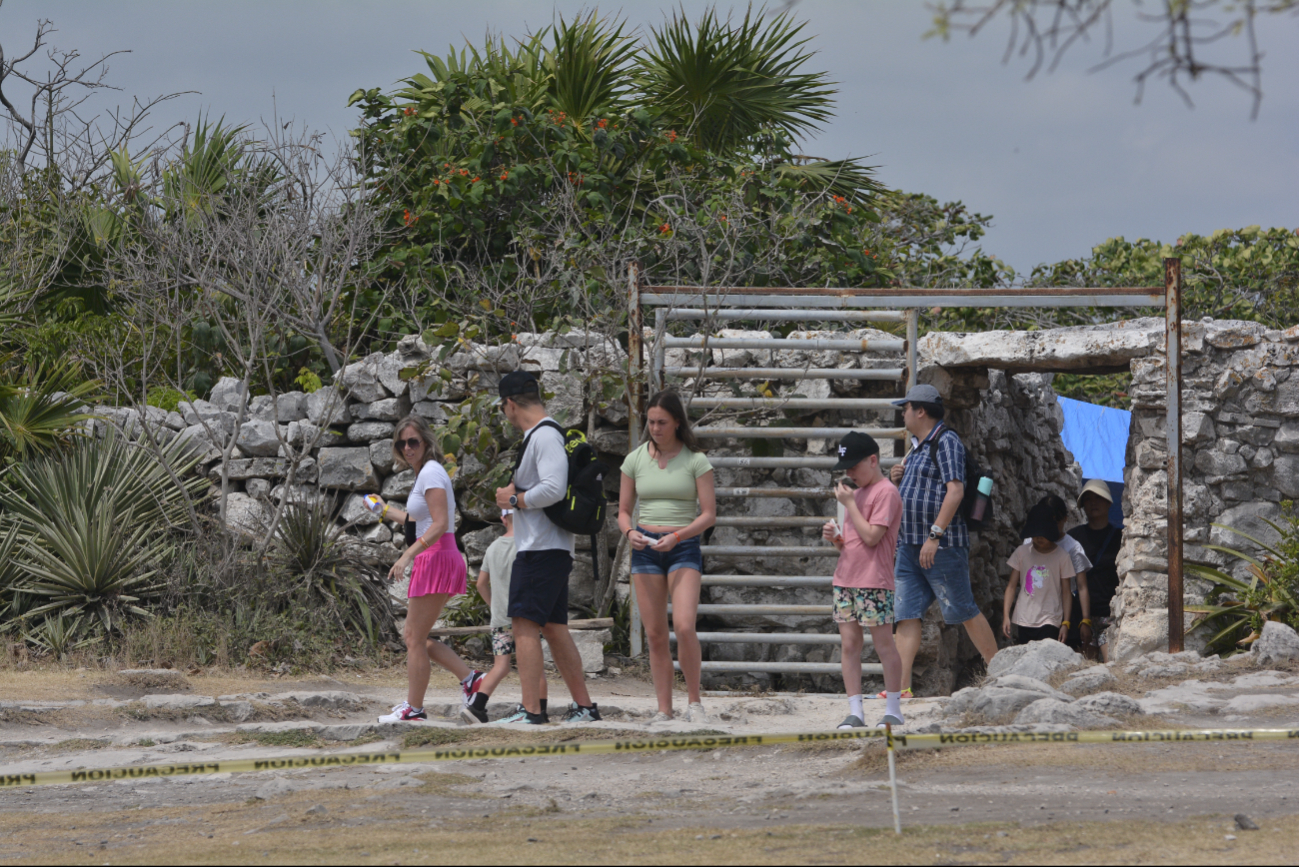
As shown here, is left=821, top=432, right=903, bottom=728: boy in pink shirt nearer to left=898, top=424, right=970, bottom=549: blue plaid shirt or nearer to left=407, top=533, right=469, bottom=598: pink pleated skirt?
left=898, top=424, right=970, bottom=549: blue plaid shirt

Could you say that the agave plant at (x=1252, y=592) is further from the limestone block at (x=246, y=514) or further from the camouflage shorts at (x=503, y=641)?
the limestone block at (x=246, y=514)

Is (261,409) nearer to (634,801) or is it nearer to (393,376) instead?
(393,376)

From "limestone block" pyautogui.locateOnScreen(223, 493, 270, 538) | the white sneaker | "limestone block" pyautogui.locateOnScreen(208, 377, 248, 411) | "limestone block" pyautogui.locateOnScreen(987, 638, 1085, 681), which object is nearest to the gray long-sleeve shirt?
the white sneaker

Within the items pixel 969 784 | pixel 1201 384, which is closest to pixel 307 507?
pixel 969 784

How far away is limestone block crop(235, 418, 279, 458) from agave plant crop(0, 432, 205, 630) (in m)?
0.46

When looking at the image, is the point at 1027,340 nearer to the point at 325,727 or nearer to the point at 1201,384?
the point at 1201,384

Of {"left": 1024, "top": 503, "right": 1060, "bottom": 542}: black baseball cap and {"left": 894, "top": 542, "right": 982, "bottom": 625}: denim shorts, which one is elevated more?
{"left": 1024, "top": 503, "right": 1060, "bottom": 542}: black baseball cap

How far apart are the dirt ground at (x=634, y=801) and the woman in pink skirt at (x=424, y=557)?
36 cm

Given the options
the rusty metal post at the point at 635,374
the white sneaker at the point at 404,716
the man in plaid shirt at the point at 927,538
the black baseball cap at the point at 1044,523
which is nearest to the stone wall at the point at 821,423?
the rusty metal post at the point at 635,374

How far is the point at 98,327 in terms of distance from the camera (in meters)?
11.6

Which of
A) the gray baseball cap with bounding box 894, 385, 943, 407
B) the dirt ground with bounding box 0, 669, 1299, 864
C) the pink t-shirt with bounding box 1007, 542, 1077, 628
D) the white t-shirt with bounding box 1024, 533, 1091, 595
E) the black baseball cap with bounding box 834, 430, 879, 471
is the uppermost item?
the gray baseball cap with bounding box 894, 385, 943, 407

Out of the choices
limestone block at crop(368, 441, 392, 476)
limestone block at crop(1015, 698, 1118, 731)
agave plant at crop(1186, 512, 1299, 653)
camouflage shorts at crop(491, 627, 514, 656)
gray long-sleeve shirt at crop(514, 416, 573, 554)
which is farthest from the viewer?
limestone block at crop(368, 441, 392, 476)

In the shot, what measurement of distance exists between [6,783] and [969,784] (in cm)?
353

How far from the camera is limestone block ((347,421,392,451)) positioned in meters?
9.32
